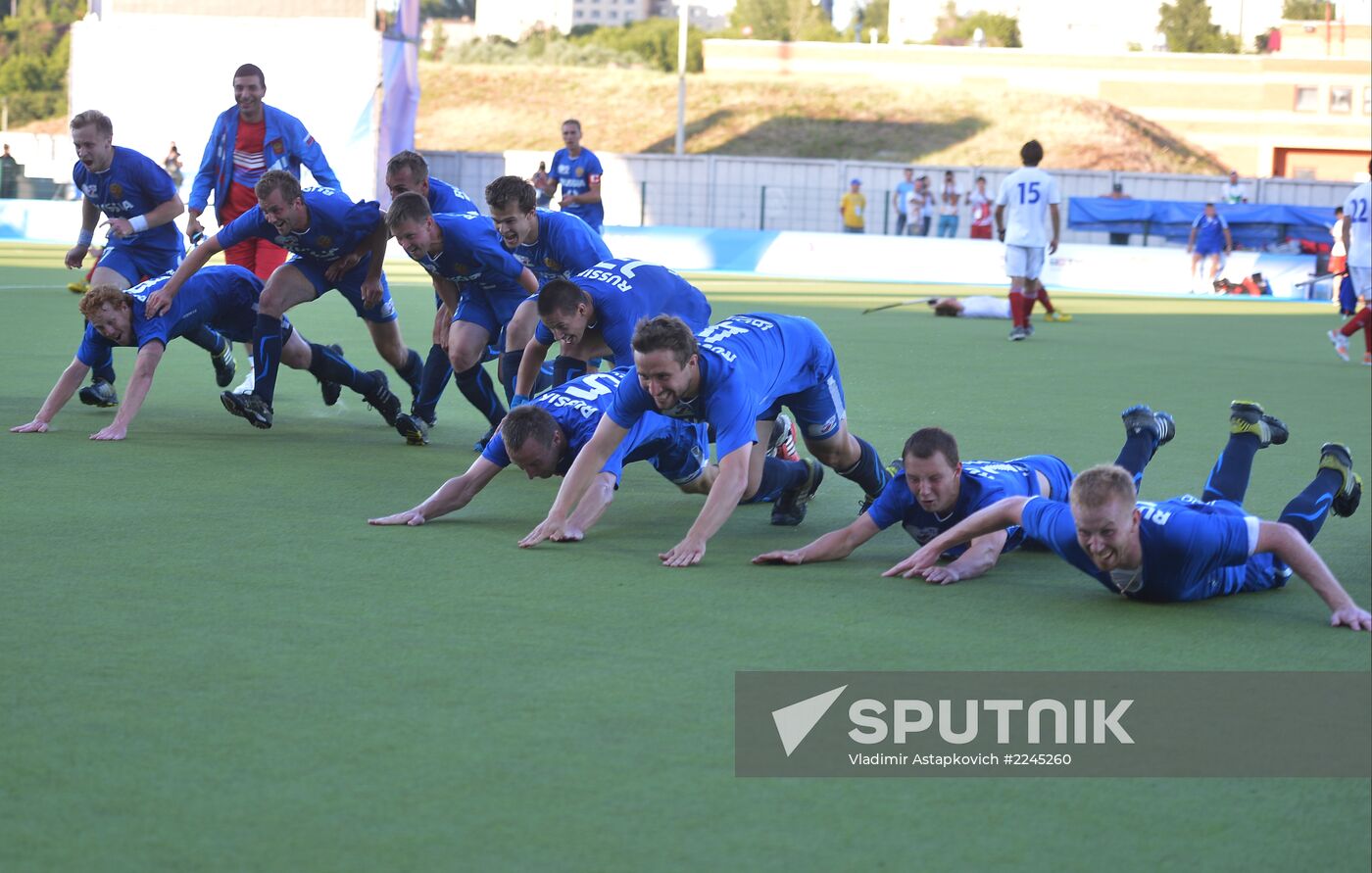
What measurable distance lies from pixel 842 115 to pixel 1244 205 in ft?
96.6

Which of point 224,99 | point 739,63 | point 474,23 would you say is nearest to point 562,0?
point 474,23

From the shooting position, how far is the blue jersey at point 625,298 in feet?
22.7

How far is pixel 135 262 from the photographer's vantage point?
9.66 meters

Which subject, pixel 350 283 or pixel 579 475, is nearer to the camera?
pixel 579 475

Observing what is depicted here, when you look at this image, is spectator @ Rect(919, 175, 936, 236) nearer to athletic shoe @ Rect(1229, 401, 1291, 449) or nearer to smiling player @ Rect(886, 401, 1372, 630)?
athletic shoe @ Rect(1229, 401, 1291, 449)

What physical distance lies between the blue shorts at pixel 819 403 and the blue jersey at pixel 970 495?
0.76 metres

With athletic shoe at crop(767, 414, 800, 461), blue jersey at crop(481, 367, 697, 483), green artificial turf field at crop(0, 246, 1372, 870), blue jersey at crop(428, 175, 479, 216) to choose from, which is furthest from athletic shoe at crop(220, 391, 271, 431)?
athletic shoe at crop(767, 414, 800, 461)

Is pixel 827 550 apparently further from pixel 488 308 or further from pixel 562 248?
pixel 488 308

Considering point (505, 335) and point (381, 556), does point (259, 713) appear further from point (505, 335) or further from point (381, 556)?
point (505, 335)

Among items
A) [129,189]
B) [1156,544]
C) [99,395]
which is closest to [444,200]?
[129,189]

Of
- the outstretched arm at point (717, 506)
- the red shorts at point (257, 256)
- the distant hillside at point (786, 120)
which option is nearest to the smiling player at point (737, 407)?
the outstretched arm at point (717, 506)

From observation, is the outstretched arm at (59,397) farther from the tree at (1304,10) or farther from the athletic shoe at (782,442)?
the tree at (1304,10)

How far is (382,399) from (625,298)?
246 cm

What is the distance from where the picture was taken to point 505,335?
7.98 meters
